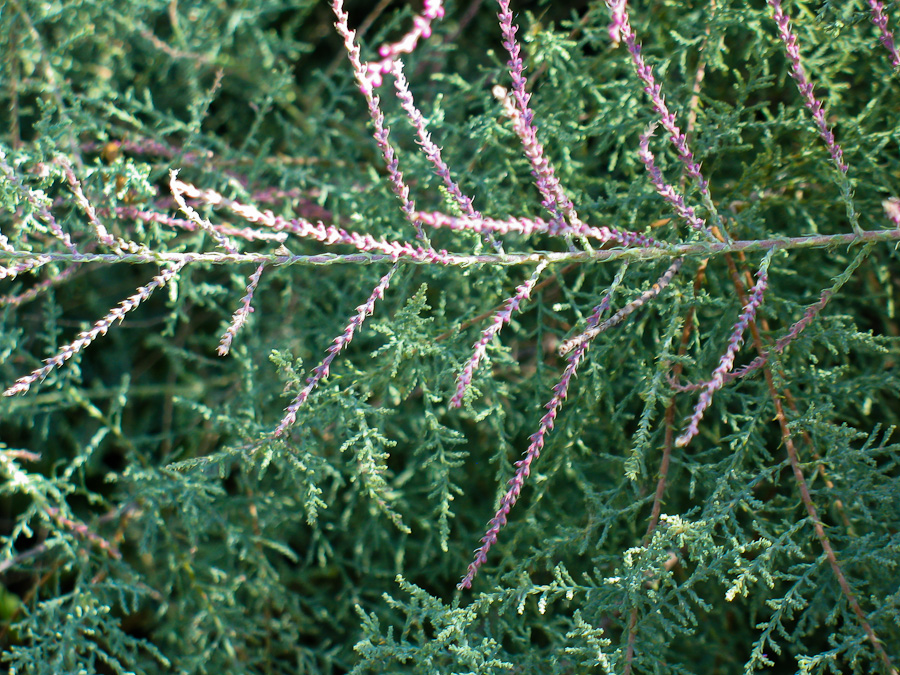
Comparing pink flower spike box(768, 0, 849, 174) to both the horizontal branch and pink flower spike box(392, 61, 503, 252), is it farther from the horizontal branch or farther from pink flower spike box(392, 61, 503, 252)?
pink flower spike box(392, 61, 503, 252)

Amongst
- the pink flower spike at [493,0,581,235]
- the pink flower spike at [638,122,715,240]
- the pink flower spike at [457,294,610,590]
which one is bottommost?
the pink flower spike at [457,294,610,590]

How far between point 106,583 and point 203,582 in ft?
1.30

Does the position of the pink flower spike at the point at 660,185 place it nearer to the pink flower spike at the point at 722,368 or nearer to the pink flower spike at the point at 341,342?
the pink flower spike at the point at 722,368

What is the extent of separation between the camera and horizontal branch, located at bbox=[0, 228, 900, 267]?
1.27 metres

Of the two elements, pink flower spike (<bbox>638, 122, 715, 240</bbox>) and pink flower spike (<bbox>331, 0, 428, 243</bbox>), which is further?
pink flower spike (<bbox>638, 122, 715, 240</bbox>)

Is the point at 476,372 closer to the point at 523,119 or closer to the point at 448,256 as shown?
the point at 448,256

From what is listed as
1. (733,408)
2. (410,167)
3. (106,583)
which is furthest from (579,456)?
(106,583)

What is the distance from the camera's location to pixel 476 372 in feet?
5.35

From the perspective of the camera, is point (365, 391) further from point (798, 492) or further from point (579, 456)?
point (798, 492)

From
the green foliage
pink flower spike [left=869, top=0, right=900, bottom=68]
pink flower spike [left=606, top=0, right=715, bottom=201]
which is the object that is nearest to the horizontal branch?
the green foliage

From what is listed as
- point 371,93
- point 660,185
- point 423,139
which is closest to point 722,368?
point 660,185

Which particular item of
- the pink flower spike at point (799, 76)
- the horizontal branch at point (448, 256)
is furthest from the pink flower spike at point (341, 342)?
the pink flower spike at point (799, 76)

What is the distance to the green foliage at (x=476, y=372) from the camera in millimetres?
1480

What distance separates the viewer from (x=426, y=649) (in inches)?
59.1
